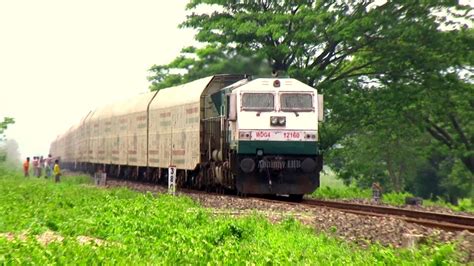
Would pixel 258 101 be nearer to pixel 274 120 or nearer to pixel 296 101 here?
pixel 274 120

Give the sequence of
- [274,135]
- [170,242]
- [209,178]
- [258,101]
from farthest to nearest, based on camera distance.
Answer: [209,178] < [258,101] < [274,135] < [170,242]

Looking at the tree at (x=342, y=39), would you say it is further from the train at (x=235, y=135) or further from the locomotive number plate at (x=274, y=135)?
the locomotive number plate at (x=274, y=135)

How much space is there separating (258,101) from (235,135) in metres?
1.18

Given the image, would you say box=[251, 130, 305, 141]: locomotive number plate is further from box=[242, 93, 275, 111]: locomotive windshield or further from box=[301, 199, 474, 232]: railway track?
box=[301, 199, 474, 232]: railway track

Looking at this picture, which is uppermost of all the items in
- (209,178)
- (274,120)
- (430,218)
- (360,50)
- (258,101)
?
(360,50)

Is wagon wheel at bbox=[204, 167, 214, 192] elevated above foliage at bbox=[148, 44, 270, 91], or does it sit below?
below

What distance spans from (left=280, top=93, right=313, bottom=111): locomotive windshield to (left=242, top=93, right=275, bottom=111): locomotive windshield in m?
0.34

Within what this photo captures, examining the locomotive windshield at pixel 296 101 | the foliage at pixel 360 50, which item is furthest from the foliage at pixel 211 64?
the locomotive windshield at pixel 296 101

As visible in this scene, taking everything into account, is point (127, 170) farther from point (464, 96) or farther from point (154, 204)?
point (154, 204)

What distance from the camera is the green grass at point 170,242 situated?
7.94 metres

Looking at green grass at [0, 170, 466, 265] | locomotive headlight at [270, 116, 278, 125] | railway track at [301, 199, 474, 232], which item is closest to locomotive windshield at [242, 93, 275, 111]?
locomotive headlight at [270, 116, 278, 125]

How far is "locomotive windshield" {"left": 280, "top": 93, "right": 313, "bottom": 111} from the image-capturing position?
20406 millimetres

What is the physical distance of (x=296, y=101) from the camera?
20516mm

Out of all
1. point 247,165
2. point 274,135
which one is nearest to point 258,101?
point 274,135
